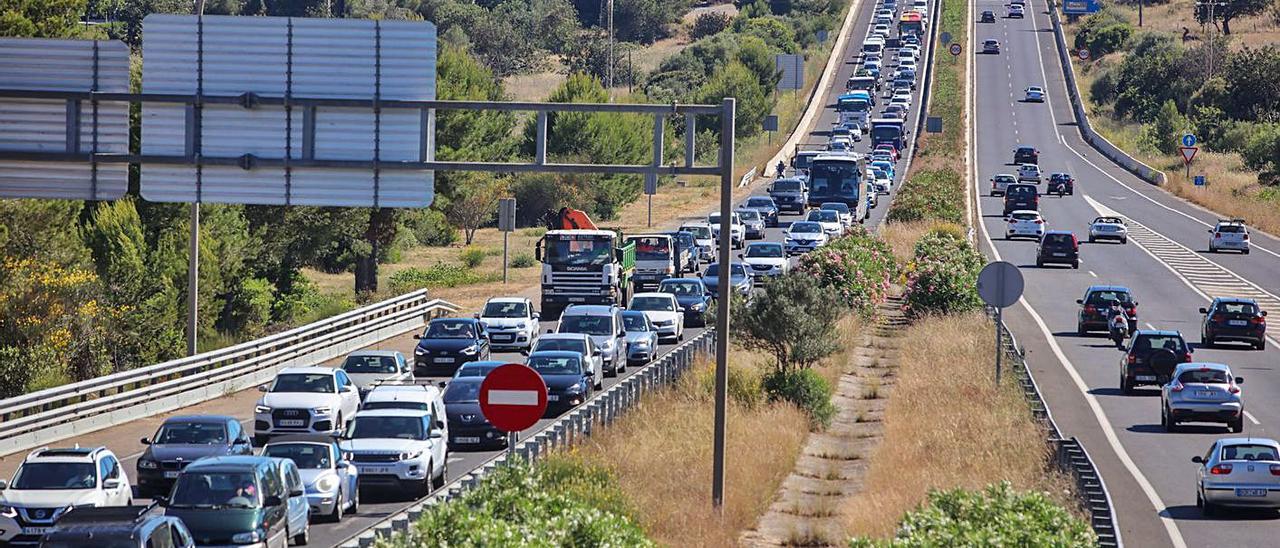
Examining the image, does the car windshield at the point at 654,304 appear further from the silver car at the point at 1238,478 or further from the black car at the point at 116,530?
the black car at the point at 116,530

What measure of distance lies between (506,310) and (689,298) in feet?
24.5

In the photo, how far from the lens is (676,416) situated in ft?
103

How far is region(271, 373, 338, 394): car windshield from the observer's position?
1253 inches

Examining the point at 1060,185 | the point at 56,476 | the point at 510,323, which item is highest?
the point at 1060,185

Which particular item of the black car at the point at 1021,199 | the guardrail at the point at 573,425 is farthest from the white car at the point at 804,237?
the guardrail at the point at 573,425

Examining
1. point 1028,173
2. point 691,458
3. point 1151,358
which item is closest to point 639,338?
point 1151,358

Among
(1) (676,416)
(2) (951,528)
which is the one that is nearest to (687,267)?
(1) (676,416)

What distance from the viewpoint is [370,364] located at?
37.6m

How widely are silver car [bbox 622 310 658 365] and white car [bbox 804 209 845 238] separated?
27897mm

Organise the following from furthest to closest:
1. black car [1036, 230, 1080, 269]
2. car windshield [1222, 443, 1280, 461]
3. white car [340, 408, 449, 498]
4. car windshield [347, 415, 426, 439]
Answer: black car [1036, 230, 1080, 269], car windshield [347, 415, 426, 439], white car [340, 408, 449, 498], car windshield [1222, 443, 1280, 461]

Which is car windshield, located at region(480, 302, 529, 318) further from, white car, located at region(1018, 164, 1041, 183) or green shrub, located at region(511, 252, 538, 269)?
white car, located at region(1018, 164, 1041, 183)

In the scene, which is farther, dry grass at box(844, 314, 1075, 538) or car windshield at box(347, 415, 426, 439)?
car windshield at box(347, 415, 426, 439)

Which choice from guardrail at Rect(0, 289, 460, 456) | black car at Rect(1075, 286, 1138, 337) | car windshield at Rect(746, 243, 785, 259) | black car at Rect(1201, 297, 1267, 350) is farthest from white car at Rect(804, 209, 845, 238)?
black car at Rect(1201, 297, 1267, 350)

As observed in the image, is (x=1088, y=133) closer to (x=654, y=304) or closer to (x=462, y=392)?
(x=654, y=304)
